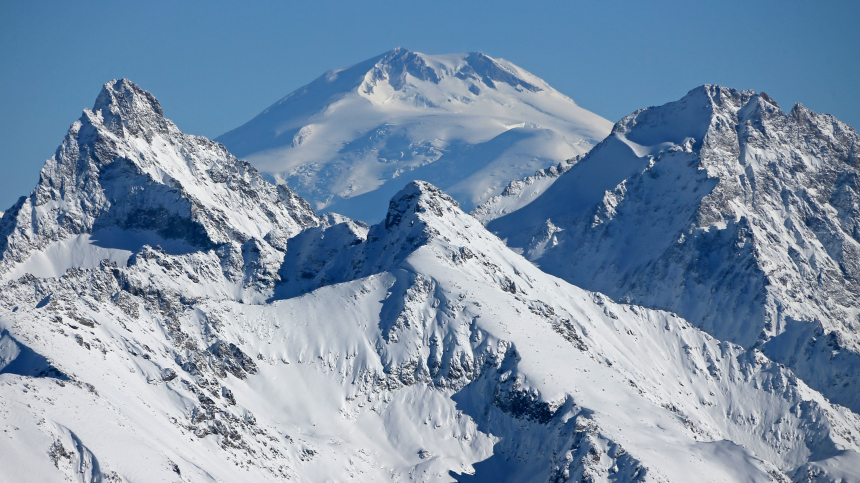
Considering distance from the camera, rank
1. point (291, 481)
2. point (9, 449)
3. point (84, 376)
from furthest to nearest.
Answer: point (291, 481) → point (84, 376) → point (9, 449)

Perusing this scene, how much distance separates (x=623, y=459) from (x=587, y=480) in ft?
26.9

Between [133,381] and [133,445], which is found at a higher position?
[133,381]

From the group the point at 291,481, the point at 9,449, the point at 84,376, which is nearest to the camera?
the point at 9,449

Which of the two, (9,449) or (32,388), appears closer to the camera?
(9,449)

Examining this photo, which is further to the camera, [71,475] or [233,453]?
[233,453]

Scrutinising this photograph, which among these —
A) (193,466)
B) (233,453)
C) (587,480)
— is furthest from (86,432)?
(587,480)

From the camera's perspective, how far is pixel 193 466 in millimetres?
180375

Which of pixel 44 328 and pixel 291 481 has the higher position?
pixel 44 328

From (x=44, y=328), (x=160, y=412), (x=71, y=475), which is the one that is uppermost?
(x=44, y=328)

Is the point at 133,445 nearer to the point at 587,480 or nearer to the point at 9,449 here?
the point at 9,449

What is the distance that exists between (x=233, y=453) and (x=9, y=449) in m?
45.2

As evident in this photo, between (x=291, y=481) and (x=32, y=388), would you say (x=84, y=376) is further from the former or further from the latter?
(x=291, y=481)

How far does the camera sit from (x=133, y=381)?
199500mm

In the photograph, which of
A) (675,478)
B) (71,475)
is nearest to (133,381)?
(71,475)
